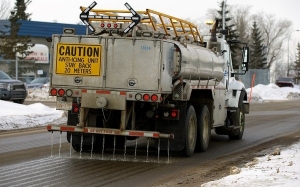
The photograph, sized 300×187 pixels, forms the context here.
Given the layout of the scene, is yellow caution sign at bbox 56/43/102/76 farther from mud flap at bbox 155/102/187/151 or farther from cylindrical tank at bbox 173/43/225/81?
mud flap at bbox 155/102/187/151

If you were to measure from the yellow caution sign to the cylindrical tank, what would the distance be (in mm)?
1601

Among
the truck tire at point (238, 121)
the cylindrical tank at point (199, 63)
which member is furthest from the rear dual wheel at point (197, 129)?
the truck tire at point (238, 121)

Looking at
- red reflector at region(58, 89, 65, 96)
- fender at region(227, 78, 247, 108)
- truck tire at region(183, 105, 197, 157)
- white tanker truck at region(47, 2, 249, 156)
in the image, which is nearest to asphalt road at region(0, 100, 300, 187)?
truck tire at region(183, 105, 197, 157)

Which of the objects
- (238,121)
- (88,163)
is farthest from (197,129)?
(238,121)

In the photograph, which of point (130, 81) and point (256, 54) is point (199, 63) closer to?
point (130, 81)

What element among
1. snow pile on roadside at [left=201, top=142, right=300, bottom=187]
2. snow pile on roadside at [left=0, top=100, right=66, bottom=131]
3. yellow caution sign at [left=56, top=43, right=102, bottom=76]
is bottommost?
snow pile on roadside at [left=201, top=142, right=300, bottom=187]

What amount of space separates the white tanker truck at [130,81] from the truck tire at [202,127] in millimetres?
22

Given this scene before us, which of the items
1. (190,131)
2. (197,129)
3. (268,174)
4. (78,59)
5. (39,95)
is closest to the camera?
(268,174)

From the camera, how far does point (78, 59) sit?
40.1 feet

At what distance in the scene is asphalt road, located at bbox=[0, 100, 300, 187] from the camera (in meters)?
9.88

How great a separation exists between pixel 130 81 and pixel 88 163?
174cm

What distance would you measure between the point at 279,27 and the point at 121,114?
340 feet

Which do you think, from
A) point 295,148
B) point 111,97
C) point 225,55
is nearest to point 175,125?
point 111,97

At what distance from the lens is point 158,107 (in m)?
12.6
